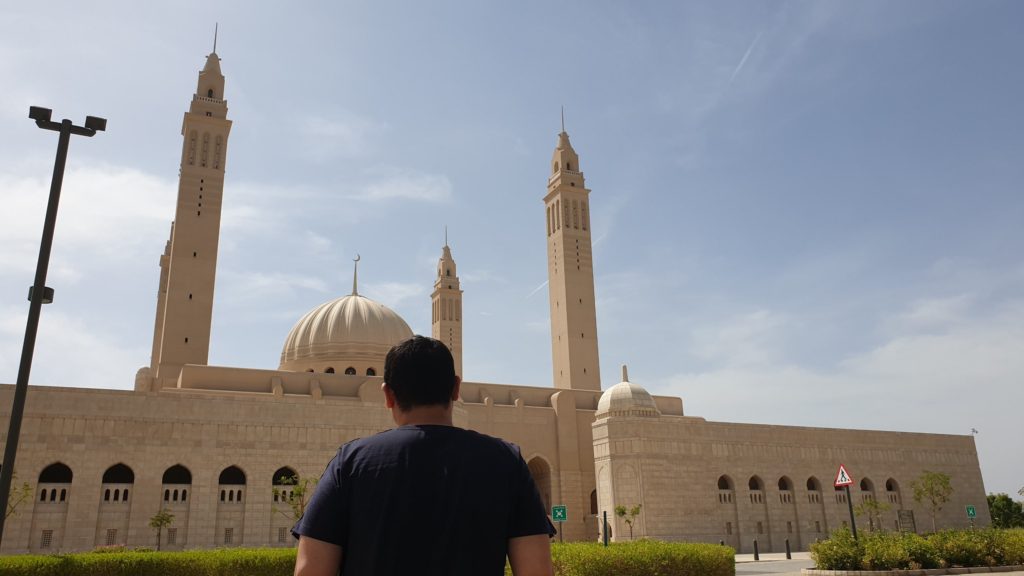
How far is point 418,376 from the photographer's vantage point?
2.78m

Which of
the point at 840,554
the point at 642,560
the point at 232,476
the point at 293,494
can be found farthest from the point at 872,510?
the point at 642,560

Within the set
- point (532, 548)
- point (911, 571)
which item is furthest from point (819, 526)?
point (532, 548)

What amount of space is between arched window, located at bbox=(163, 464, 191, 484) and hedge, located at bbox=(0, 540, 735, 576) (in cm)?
1472

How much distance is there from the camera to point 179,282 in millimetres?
35406

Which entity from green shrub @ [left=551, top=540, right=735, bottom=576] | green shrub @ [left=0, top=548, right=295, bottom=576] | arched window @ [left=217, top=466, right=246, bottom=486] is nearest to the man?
green shrub @ [left=551, top=540, right=735, bottom=576]

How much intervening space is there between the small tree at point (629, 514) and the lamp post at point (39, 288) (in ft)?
85.1

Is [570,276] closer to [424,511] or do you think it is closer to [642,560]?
[642,560]

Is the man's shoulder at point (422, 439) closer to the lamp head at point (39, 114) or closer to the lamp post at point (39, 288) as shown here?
the lamp post at point (39, 288)

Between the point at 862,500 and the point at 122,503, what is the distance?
3505 centimetres

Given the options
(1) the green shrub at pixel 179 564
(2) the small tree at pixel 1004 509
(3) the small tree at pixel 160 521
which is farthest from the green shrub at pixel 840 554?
(2) the small tree at pixel 1004 509

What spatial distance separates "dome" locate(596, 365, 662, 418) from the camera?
3516cm

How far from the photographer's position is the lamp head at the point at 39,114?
10.1 meters

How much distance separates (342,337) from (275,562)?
26.7m

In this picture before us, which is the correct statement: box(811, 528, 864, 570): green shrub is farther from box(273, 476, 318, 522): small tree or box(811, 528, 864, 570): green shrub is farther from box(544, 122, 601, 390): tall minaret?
box(544, 122, 601, 390): tall minaret
